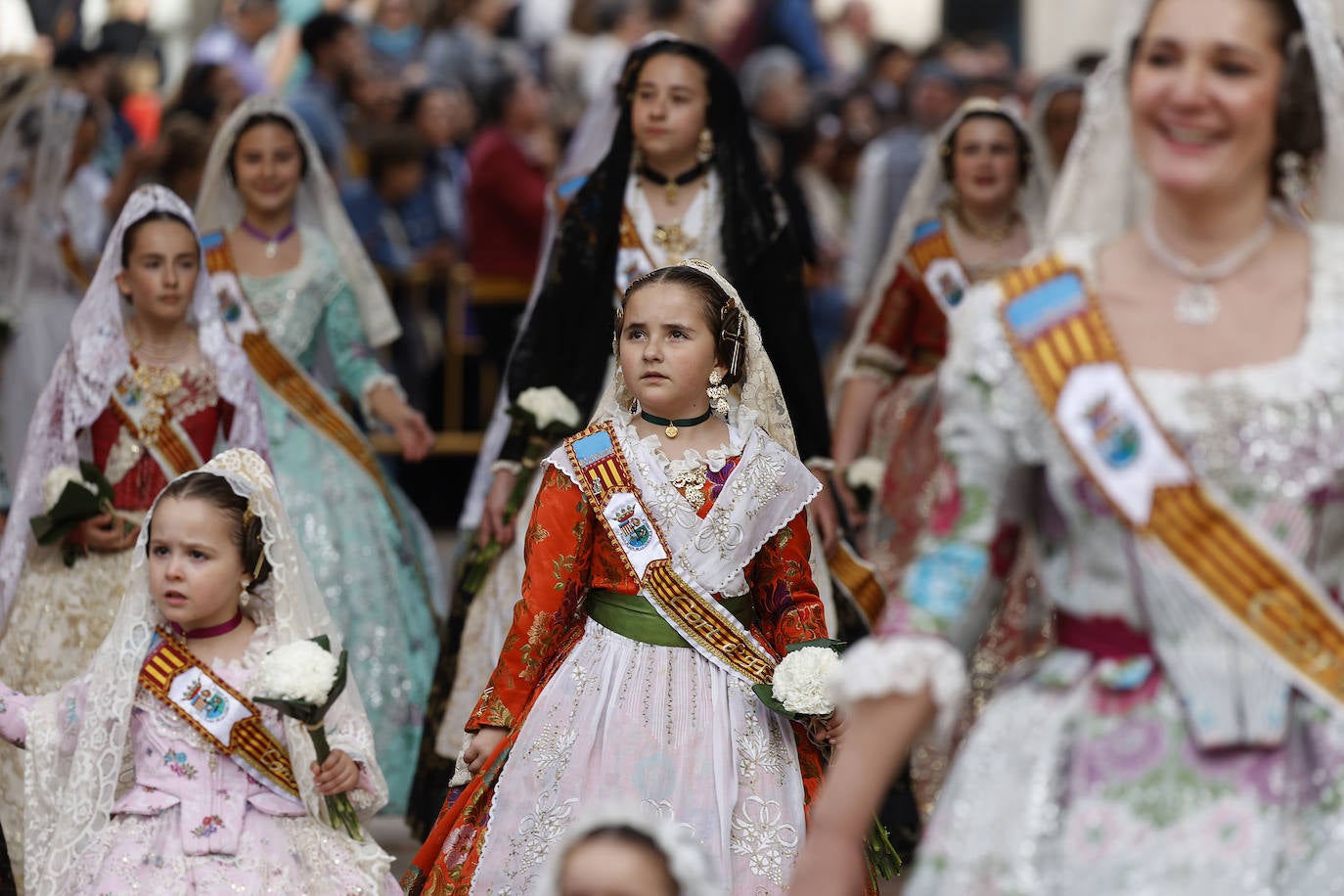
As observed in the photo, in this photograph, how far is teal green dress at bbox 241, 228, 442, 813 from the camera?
686 cm

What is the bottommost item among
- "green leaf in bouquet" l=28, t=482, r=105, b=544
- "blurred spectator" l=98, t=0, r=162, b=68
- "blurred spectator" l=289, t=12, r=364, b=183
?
"green leaf in bouquet" l=28, t=482, r=105, b=544

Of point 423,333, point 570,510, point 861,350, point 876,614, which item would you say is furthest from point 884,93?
point 570,510

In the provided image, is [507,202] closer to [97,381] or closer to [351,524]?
[351,524]

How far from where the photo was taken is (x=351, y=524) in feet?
23.0

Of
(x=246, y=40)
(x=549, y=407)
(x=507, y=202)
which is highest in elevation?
(x=246, y=40)

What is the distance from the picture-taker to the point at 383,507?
7.14 meters

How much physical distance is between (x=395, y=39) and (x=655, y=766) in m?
9.22

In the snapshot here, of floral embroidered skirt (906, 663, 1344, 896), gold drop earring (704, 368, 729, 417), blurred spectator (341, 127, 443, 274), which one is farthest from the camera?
blurred spectator (341, 127, 443, 274)

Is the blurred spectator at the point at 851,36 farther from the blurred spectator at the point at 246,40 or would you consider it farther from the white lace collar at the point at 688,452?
the white lace collar at the point at 688,452

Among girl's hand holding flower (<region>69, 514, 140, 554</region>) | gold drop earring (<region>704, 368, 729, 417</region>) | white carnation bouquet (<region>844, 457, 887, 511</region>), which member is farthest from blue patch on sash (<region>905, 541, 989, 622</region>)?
white carnation bouquet (<region>844, 457, 887, 511</region>)

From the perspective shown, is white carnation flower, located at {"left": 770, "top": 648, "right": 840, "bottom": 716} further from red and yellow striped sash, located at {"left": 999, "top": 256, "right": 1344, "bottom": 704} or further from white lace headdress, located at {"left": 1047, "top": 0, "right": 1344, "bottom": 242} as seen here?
red and yellow striped sash, located at {"left": 999, "top": 256, "right": 1344, "bottom": 704}

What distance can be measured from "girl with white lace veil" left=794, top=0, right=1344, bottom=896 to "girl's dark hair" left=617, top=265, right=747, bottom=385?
1.86 m

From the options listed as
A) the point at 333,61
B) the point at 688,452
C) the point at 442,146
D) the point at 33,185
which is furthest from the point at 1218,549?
the point at 333,61

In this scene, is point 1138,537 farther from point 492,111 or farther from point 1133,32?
point 492,111
